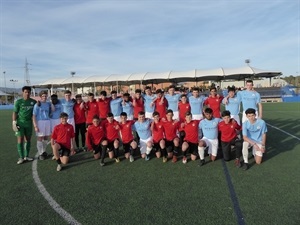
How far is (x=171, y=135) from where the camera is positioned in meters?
6.63

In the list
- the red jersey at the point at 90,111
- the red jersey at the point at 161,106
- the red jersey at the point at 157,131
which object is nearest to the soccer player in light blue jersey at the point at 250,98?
the red jersey at the point at 161,106

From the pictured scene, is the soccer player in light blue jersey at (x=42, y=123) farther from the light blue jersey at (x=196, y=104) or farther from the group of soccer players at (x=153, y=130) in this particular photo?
the light blue jersey at (x=196, y=104)

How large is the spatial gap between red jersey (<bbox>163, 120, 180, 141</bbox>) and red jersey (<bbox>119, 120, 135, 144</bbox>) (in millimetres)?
884

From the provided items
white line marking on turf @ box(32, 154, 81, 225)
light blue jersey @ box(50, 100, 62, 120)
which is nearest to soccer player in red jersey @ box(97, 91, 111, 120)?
light blue jersey @ box(50, 100, 62, 120)

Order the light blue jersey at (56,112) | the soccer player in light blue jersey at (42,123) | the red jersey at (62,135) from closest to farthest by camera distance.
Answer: the red jersey at (62,135)
the soccer player in light blue jersey at (42,123)
the light blue jersey at (56,112)

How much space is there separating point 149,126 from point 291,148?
3.81 m

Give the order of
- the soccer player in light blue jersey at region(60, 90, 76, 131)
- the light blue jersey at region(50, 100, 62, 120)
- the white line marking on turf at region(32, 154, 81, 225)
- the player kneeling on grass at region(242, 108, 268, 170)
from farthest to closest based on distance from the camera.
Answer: the soccer player in light blue jersey at region(60, 90, 76, 131) < the light blue jersey at region(50, 100, 62, 120) < the player kneeling on grass at region(242, 108, 268, 170) < the white line marking on turf at region(32, 154, 81, 225)

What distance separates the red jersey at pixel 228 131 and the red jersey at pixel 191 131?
586 mm

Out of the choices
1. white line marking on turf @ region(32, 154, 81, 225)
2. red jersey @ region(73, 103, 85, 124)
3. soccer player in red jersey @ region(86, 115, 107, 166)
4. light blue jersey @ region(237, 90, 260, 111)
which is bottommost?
white line marking on turf @ region(32, 154, 81, 225)

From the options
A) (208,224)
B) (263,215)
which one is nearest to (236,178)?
(263,215)

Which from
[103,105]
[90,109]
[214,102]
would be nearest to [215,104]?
[214,102]

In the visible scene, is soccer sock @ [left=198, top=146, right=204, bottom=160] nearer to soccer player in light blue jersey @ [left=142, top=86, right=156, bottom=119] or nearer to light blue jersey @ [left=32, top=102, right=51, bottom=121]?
soccer player in light blue jersey @ [left=142, top=86, right=156, bottom=119]

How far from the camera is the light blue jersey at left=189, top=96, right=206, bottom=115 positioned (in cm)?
769

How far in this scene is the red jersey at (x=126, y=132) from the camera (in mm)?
6785
